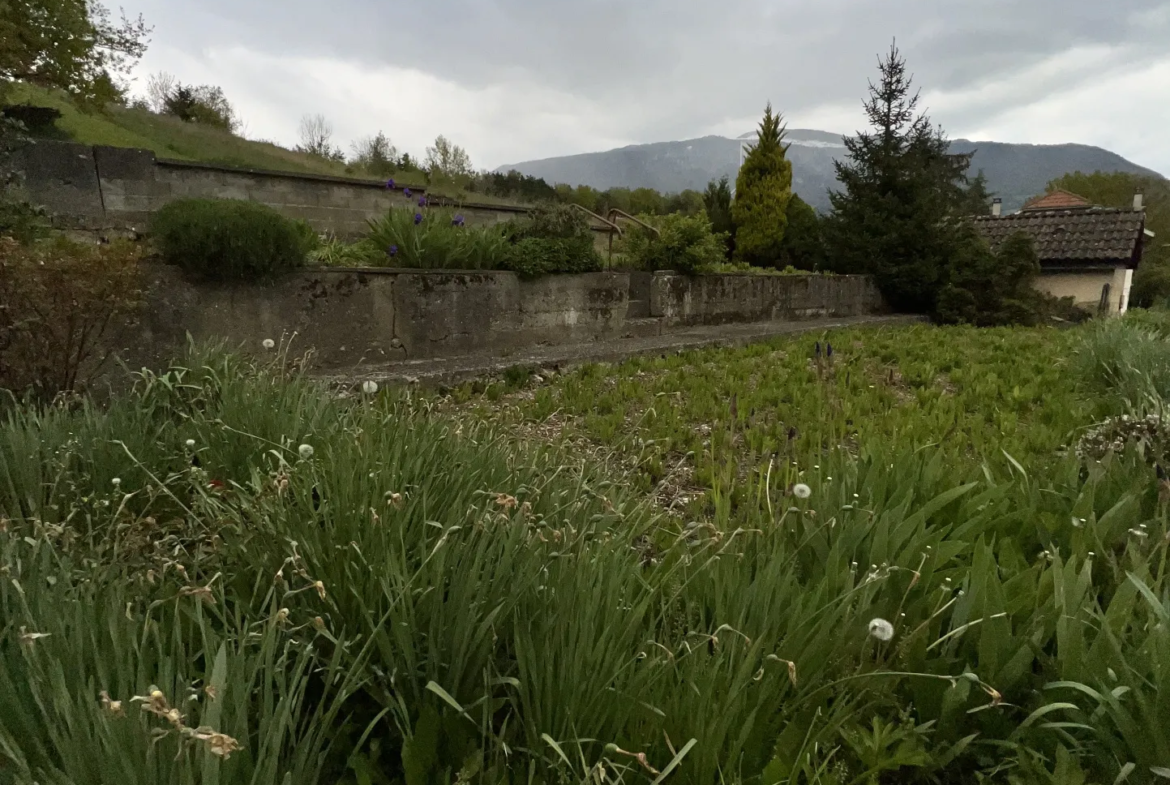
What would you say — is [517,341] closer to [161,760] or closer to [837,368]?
[837,368]

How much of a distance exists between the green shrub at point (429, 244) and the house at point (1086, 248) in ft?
47.9

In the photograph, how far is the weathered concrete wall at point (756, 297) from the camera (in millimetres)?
7609

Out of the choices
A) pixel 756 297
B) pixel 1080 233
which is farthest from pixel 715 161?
pixel 756 297

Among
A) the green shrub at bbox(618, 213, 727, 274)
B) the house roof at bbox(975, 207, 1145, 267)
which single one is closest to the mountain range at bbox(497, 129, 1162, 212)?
the house roof at bbox(975, 207, 1145, 267)

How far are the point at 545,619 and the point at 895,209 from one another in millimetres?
12634

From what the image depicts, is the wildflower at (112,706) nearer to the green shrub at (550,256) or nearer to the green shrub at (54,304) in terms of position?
the green shrub at (54,304)

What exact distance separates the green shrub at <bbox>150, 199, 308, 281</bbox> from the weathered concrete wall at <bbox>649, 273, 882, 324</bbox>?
161 inches

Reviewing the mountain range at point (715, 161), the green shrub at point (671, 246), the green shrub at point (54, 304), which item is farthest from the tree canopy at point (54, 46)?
the mountain range at point (715, 161)

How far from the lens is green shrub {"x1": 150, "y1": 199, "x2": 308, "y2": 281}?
4.02 metres

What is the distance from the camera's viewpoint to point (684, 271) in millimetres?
7758

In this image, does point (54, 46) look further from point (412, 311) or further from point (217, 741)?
point (217, 741)

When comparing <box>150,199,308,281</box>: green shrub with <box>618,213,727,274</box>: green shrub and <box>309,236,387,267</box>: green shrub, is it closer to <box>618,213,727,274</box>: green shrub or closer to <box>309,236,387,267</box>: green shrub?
<box>309,236,387,267</box>: green shrub

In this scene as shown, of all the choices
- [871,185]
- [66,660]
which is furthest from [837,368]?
[871,185]

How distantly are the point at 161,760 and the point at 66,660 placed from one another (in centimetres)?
33
